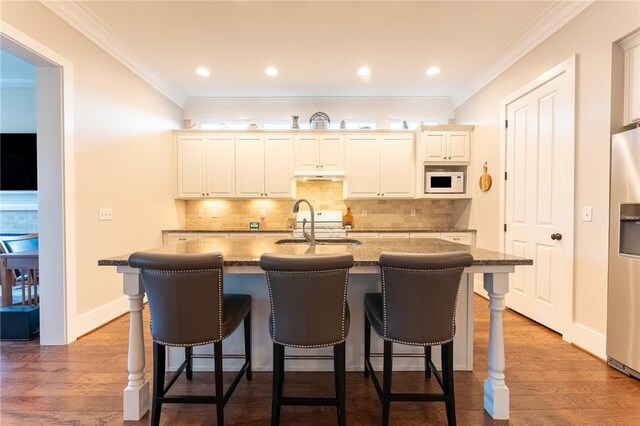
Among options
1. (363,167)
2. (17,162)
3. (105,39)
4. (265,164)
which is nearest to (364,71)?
(363,167)

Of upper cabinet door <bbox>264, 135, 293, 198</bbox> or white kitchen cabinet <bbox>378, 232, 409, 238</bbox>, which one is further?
upper cabinet door <bbox>264, 135, 293, 198</bbox>

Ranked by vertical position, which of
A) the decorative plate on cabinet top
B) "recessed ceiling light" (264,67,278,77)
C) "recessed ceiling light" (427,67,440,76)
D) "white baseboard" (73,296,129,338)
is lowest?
"white baseboard" (73,296,129,338)

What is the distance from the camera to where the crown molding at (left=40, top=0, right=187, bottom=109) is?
2.52m

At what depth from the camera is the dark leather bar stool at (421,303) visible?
140 centimetres

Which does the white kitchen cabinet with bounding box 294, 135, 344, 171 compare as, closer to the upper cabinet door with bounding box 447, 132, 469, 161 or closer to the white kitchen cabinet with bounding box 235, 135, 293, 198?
the white kitchen cabinet with bounding box 235, 135, 293, 198

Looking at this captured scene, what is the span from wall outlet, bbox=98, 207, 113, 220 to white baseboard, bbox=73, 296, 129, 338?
0.92 m

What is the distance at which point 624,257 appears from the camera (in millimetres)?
2016

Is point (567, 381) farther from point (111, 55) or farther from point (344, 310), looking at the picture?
point (111, 55)

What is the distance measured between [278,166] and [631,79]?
148 inches

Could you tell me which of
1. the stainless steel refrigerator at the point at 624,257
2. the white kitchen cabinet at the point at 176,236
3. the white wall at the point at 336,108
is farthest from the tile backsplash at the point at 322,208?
the stainless steel refrigerator at the point at 624,257

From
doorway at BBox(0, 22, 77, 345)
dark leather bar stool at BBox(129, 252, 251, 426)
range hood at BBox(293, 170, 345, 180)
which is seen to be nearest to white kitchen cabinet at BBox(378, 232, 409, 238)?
range hood at BBox(293, 170, 345, 180)

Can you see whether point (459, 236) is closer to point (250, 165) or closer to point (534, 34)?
point (534, 34)

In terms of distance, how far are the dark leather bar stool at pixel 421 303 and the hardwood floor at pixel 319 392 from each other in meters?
0.35

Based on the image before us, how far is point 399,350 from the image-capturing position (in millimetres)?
2107
